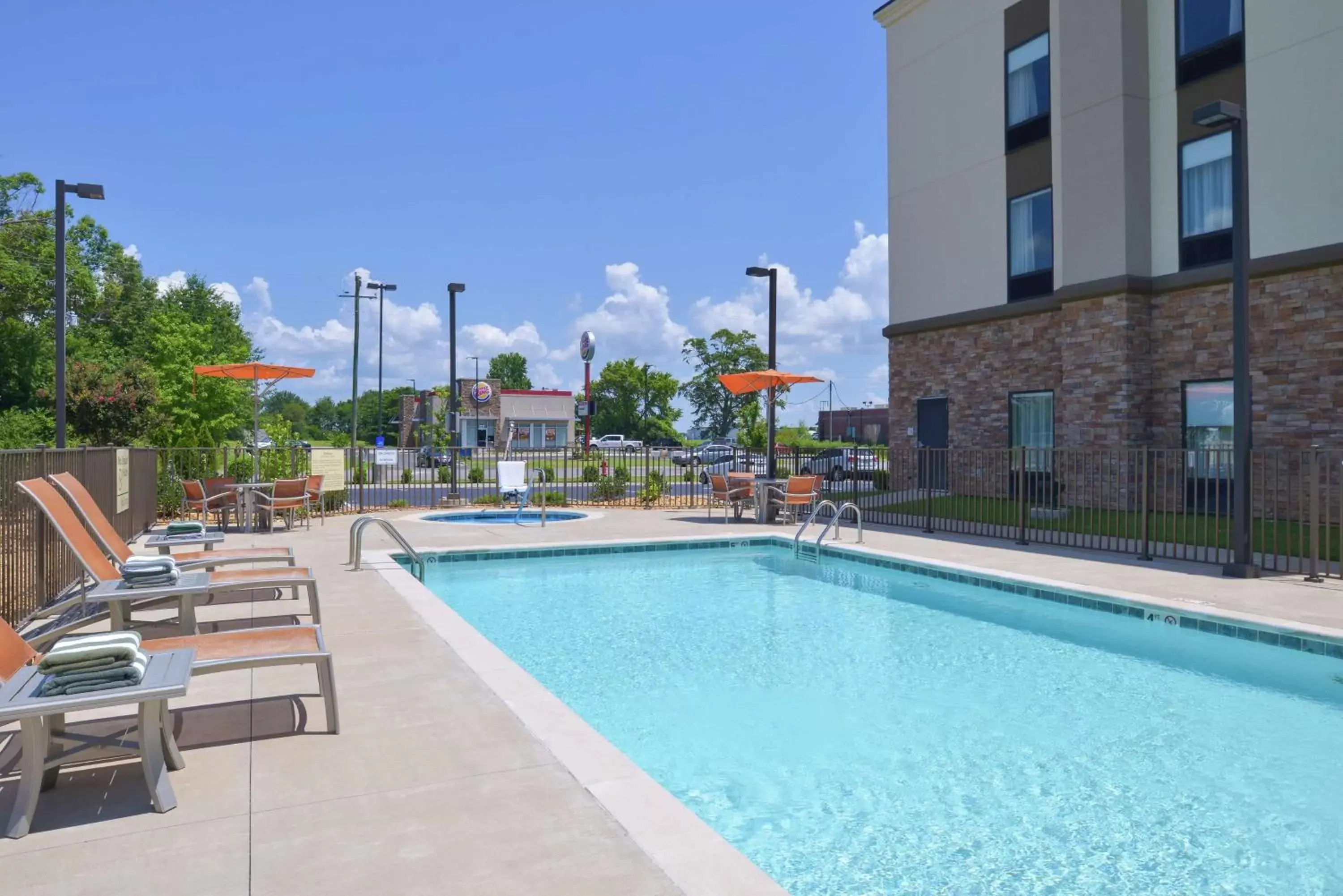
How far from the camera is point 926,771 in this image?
4719mm

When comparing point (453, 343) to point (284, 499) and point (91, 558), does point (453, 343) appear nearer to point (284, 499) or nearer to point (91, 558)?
point (284, 499)

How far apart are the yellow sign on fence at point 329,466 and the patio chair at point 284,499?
1265mm

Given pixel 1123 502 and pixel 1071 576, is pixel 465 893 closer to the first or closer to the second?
pixel 1071 576

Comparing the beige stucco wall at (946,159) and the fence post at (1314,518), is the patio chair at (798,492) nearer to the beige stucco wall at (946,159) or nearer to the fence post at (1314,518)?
the beige stucco wall at (946,159)

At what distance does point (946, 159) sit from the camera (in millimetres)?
20062

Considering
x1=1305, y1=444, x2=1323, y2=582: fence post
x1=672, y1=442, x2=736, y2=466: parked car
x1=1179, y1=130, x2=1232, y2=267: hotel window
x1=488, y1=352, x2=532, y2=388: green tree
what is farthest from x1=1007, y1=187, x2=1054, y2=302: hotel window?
x1=488, y1=352, x2=532, y2=388: green tree

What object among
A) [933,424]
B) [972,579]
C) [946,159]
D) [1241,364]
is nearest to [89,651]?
[972,579]

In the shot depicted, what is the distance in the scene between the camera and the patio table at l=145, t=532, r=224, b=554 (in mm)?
7648

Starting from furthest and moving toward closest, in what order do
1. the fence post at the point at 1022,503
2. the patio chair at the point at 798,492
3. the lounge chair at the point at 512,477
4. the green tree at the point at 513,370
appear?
the green tree at the point at 513,370 → the lounge chair at the point at 512,477 → the patio chair at the point at 798,492 → the fence post at the point at 1022,503

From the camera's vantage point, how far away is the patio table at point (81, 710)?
10.0 feet

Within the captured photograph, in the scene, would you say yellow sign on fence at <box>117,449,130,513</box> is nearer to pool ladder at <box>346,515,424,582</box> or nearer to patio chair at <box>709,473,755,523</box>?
pool ladder at <box>346,515,424,582</box>

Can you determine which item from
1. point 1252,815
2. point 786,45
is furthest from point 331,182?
point 1252,815

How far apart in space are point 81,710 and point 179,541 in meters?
5.05

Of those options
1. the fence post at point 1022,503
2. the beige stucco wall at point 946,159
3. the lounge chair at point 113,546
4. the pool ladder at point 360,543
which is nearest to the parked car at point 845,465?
the beige stucco wall at point 946,159
